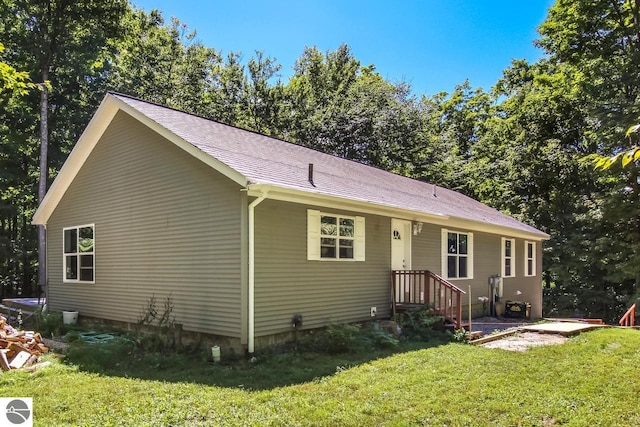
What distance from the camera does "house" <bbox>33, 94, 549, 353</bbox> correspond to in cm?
736

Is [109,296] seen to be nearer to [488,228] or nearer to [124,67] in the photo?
[488,228]

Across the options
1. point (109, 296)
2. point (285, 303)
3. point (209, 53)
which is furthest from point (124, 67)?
point (285, 303)

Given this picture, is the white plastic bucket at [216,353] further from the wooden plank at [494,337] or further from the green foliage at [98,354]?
the wooden plank at [494,337]

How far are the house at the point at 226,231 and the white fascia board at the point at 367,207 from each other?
3 centimetres

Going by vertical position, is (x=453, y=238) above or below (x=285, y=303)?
above

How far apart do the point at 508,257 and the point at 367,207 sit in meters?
8.46

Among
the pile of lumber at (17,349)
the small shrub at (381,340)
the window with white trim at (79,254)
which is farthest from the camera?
the window with white trim at (79,254)

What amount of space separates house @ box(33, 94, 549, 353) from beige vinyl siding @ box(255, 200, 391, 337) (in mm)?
23

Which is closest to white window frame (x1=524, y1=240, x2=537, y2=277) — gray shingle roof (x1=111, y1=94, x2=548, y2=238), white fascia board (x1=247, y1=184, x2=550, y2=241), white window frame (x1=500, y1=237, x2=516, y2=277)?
white window frame (x1=500, y1=237, x2=516, y2=277)

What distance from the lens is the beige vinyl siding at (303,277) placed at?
734cm

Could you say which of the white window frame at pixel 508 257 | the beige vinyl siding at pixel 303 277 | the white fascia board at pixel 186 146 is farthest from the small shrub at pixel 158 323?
the white window frame at pixel 508 257

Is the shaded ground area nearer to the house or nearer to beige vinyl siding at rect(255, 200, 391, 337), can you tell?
the house

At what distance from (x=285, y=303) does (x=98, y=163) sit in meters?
5.90

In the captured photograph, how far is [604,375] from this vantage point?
239 inches
